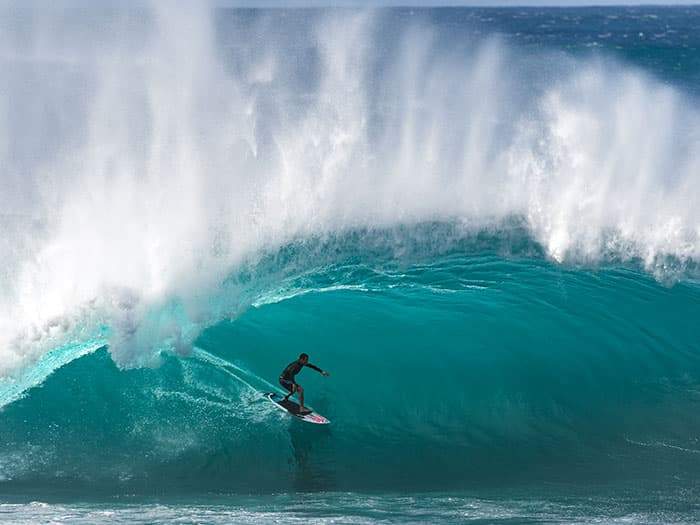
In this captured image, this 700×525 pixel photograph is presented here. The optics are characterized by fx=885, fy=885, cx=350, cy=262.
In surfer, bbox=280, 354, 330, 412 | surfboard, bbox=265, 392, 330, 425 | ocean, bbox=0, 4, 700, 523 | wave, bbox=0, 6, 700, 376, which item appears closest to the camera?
ocean, bbox=0, 4, 700, 523

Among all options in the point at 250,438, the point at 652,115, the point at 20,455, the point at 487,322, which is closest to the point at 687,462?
the point at 487,322

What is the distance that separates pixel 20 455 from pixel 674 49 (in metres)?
71.4

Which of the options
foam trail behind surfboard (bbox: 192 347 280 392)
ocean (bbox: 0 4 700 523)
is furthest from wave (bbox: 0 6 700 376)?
foam trail behind surfboard (bbox: 192 347 280 392)

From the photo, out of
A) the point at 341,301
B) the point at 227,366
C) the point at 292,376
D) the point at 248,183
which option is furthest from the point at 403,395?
the point at 248,183

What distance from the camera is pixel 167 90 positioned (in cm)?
2077

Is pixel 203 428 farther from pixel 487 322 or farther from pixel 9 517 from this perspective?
pixel 487 322

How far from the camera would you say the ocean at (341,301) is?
11789mm

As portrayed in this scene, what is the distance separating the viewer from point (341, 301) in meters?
16.6

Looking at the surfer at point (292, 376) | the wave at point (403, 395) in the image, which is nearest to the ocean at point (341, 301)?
the wave at point (403, 395)

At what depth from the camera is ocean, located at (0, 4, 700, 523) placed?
11.8 m

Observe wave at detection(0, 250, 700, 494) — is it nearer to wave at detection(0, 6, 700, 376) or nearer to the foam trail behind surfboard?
the foam trail behind surfboard

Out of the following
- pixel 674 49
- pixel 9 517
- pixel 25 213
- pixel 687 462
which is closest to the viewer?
pixel 9 517

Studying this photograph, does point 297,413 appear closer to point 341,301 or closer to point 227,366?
point 227,366

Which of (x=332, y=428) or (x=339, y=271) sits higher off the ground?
(x=339, y=271)
